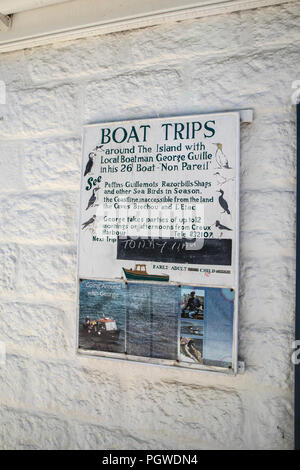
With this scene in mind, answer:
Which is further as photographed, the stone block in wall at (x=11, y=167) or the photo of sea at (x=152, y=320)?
the stone block in wall at (x=11, y=167)

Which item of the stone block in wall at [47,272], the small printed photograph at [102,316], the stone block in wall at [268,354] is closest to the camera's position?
the stone block in wall at [268,354]

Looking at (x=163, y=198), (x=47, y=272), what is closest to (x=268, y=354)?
(x=163, y=198)

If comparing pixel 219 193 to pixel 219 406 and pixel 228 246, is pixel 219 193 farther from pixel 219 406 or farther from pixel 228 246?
pixel 219 406

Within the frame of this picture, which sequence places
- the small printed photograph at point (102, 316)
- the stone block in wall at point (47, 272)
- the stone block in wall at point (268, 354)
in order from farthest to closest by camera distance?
the stone block in wall at point (47, 272), the small printed photograph at point (102, 316), the stone block in wall at point (268, 354)

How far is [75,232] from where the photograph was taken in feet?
4.25

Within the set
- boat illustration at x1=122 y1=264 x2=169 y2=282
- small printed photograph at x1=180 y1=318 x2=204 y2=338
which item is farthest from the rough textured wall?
boat illustration at x1=122 y1=264 x2=169 y2=282

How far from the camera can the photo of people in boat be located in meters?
1.09

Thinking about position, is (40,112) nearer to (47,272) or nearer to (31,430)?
(47,272)

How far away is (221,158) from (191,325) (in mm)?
541

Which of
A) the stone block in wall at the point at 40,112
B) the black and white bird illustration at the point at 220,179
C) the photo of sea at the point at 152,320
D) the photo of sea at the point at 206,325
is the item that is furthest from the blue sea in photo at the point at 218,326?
the stone block in wall at the point at 40,112

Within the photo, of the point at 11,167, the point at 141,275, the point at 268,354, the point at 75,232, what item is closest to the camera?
the point at 268,354

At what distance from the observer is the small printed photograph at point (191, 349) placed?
1.09 m

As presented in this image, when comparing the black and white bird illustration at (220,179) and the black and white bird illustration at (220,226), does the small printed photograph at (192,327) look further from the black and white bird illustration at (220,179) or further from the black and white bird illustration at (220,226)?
the black and white bird illustration at (220,179)
